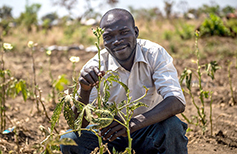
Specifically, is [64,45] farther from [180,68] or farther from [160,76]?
[160,76]

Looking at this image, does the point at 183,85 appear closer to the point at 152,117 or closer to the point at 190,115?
the point at 190,115

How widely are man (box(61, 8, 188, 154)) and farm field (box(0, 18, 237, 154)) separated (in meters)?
0.50

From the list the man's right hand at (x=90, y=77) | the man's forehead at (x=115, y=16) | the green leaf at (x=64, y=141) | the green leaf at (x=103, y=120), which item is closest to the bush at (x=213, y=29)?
the man's forehead at (x=115, y=16)

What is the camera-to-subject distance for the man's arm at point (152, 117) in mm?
1687

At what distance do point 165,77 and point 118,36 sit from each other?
478 mm

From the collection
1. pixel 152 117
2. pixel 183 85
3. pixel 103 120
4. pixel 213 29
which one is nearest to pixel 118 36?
pixel 152 117

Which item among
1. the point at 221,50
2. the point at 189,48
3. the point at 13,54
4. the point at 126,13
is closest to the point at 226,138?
the point at 126,13

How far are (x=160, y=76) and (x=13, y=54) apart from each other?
6.35 metres

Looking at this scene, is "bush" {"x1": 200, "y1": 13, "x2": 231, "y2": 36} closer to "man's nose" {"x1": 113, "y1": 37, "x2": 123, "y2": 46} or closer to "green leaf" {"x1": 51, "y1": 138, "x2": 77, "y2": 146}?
"man's nose" {"x1": 113, "y1": 37, "x2": 123, "y2": 46}

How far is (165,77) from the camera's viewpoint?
78.2 inches

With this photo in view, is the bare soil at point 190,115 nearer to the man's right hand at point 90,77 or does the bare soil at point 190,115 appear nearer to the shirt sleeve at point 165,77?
the man's right hand at point 90,77

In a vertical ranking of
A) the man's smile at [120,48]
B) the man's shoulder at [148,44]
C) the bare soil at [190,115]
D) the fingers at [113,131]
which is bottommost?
the bare soil at [190,115]

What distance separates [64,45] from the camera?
8.57 metres

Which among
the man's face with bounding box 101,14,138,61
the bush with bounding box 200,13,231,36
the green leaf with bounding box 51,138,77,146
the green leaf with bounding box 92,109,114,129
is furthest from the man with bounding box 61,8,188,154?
the bush with bounding box 200,13,231,36
